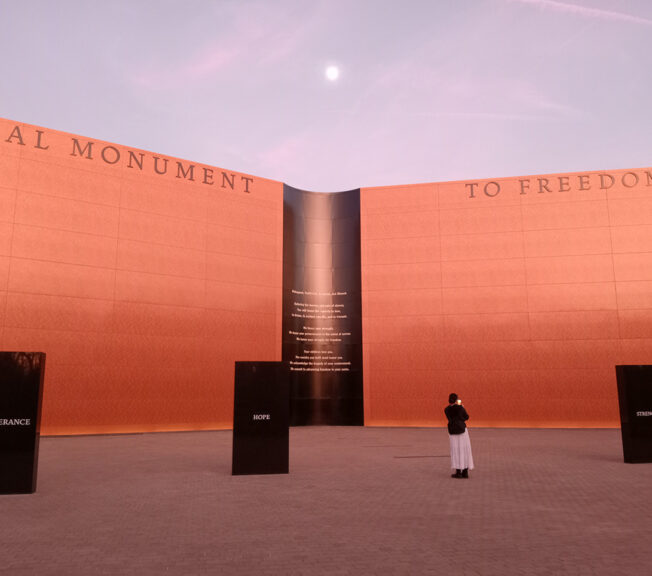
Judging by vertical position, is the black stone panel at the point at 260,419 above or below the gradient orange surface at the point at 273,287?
below

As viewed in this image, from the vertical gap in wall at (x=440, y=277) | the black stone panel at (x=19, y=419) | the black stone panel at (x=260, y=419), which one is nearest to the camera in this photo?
the black stone panel at (x=19, y=419)

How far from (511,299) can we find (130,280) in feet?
52.2

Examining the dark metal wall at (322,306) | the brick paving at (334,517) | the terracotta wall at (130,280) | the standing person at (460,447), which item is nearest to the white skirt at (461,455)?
the standing person at (460,447)

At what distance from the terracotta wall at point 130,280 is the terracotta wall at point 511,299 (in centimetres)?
573

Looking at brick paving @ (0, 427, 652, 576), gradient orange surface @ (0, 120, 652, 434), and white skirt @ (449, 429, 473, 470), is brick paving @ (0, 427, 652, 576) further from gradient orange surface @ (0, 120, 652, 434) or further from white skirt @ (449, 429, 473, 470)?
gradient orange surface @ (0, 120, 652, 434)

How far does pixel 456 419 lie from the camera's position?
11.6 meters

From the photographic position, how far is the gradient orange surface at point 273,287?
20.2 metres

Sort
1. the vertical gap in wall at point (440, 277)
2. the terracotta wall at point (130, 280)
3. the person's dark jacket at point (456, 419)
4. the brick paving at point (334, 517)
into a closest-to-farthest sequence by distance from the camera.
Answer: the brick paving at point (334, 517) → the person's dark jacket at point (456, 419) → the terracotta wall at point (130, 280) → the vertical gap in wall at point (440, 277)

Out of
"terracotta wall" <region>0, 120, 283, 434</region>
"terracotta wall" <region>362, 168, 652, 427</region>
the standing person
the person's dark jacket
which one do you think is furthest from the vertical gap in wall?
the standing person

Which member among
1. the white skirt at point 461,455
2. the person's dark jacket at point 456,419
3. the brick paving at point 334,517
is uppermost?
the person's dark jacket at point 456,419

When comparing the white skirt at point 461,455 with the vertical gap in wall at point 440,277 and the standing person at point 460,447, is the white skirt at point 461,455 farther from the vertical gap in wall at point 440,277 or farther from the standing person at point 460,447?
the vertical gap in wall at point 440,277

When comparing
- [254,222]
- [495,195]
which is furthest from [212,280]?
[495,195]

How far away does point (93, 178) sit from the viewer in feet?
70.1

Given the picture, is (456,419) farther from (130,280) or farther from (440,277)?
(130,280)
